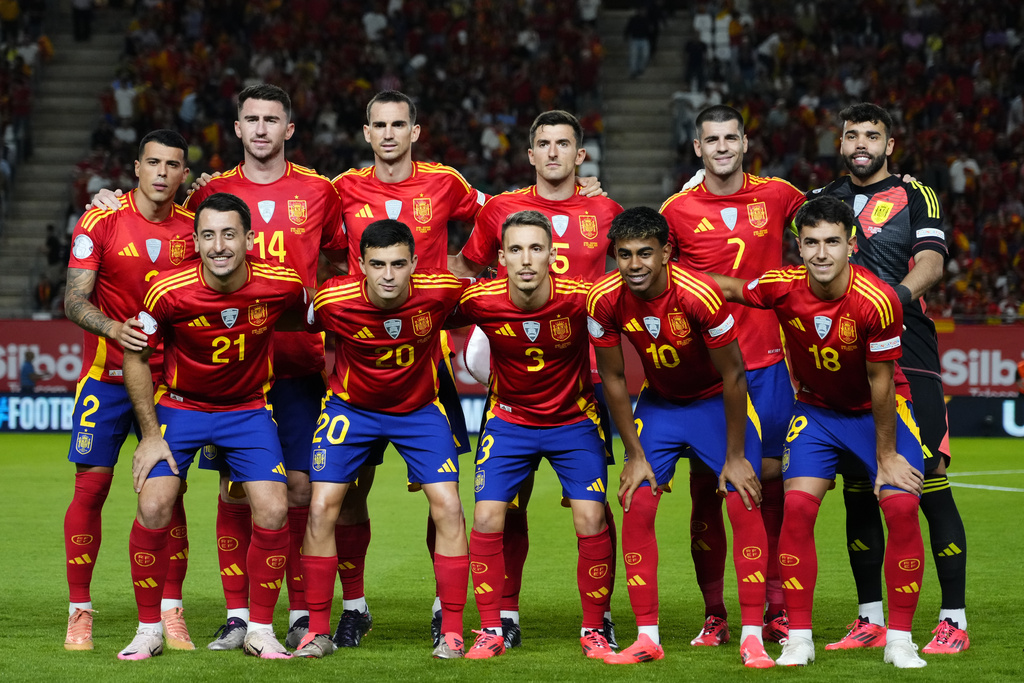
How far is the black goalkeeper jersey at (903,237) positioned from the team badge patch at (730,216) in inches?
23.1

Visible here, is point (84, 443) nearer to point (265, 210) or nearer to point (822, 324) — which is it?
point (265, 210)

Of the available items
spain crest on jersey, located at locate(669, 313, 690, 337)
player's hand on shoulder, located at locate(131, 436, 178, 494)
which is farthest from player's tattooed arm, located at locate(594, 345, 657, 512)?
player's hand on shoulder, located at locate(131, 436, 178, 494)

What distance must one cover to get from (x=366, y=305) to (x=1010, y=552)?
207 inches

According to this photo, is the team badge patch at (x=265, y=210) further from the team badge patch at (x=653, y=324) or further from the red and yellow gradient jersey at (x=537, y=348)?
the team badge patch at (x=653, y=324)

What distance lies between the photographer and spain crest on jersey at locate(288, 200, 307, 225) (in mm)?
6375

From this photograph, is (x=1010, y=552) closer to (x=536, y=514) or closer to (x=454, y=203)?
(x=536, y=514)

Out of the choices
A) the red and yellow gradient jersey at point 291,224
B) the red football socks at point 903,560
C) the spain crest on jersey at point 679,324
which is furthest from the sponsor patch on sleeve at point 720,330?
the red and yellow gradient jersey at point 291,224

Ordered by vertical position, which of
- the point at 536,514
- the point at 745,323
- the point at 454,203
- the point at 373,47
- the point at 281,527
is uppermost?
the point at 373,47

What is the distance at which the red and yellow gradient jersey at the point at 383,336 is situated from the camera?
19.2 feet

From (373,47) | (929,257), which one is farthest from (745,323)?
(373,47)

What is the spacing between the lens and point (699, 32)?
78.5ft

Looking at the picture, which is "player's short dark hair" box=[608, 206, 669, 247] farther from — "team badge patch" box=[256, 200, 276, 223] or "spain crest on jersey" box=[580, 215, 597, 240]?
"team badge patch" box=[256, 200, 276, 223]

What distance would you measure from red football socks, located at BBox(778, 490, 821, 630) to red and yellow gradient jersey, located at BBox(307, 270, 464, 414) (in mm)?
1843

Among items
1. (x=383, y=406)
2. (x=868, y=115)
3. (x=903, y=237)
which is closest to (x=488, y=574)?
(x=383, y=406)
